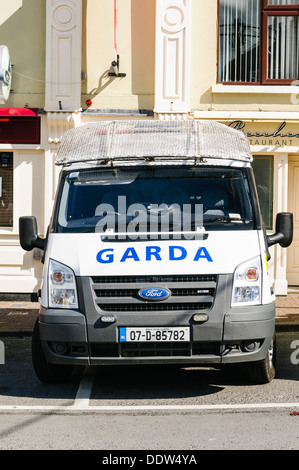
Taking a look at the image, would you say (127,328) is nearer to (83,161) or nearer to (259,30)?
(83,161)

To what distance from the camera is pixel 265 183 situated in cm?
1406

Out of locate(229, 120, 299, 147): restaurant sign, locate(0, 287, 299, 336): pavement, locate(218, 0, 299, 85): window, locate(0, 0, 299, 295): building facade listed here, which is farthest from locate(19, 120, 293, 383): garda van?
locate(218, 0, 299, 85): window

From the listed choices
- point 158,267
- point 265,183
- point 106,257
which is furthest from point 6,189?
point 158,267

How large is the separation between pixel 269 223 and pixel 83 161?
7019 mm

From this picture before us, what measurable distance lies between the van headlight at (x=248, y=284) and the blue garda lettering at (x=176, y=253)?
510 millimetres

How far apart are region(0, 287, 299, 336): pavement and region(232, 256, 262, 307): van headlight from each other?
14.1 feet

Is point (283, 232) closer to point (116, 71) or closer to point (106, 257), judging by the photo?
point (106, 257)

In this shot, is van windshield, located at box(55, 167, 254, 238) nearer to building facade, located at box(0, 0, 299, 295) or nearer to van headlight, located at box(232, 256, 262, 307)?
van headlight, located at box(232, 256, 262, 307)

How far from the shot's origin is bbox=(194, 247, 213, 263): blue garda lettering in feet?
22.4

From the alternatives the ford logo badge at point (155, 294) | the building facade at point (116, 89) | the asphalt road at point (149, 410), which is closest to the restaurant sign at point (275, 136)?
the building facade at point (116, 89)

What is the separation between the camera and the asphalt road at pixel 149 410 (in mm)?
5520

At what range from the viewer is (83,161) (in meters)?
7.66

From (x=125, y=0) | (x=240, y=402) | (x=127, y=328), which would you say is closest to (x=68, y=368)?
(x=127, y=328)

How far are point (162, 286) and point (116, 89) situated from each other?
7.81 metres
